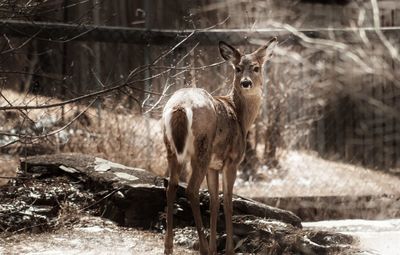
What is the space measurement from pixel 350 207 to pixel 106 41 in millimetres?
3267

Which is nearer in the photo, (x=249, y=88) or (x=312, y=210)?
(x=249, y=88)

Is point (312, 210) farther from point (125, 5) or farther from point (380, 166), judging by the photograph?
point (125, 5)

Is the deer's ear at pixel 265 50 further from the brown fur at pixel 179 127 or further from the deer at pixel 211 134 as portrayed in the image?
the brown fur at pixel 179 127

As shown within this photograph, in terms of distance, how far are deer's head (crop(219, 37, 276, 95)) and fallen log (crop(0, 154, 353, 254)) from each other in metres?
1.07

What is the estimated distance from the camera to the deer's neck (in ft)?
21.7

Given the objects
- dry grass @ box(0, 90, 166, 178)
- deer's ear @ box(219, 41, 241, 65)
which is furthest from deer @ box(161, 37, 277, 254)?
dry grass @ box(0, 90, 166, 178)

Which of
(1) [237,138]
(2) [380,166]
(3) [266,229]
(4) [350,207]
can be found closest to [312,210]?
(4) [350,207]

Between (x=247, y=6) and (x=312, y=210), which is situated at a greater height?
(x=247, y=6)

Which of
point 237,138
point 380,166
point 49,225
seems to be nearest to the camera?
point 237,138

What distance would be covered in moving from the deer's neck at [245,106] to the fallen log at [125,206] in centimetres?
80

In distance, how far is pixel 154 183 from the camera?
7.13 metres

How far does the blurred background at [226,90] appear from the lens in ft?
28.2

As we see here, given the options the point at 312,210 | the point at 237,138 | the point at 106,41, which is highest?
the point at 106,41

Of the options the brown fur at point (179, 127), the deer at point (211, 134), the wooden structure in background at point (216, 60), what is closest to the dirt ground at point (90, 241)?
the deer at point (211, 134)
